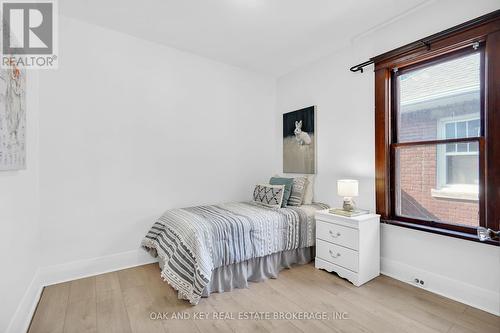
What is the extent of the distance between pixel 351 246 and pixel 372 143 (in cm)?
115

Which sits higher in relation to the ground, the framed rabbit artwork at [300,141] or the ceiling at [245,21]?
the ceiling at [245,21]

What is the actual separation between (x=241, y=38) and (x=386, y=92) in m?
1.74

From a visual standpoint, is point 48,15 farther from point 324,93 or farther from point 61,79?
point 324,93

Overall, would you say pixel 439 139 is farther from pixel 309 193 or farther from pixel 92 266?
pixel 92 266

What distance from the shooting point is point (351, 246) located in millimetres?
2389

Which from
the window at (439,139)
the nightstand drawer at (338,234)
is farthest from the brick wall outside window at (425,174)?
the nightstand drawer at (338,234)

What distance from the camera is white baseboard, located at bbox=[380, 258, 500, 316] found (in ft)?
6.21

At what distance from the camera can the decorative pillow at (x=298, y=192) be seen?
10.4 feet

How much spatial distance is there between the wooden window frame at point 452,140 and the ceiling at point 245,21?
440 mm

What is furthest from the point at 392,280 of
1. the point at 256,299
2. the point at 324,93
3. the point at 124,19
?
the point at 124,19

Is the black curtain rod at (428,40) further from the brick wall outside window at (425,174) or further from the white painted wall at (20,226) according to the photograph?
the white painted wall at (20,226)

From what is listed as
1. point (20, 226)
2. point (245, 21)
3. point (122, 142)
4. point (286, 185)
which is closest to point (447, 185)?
point (286, 185)

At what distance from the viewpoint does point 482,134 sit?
1.95m

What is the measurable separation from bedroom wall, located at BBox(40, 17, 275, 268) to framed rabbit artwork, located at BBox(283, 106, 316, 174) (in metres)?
0.82
